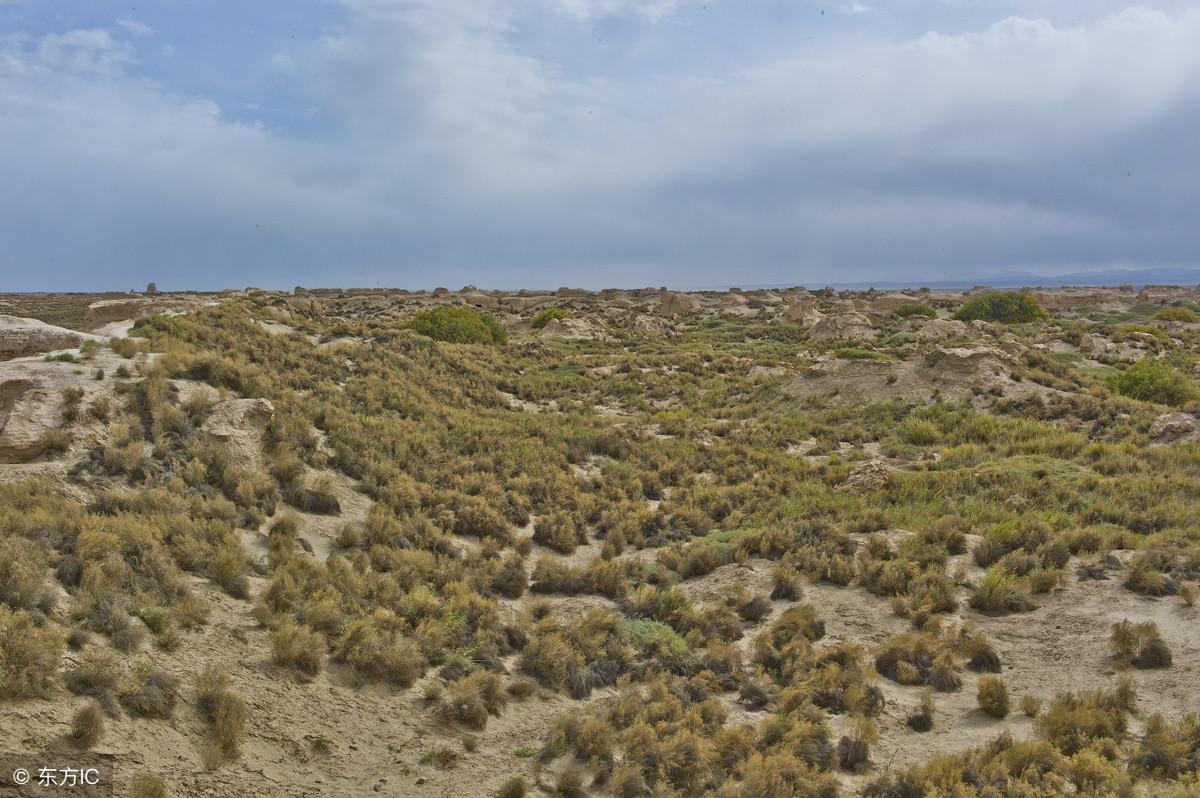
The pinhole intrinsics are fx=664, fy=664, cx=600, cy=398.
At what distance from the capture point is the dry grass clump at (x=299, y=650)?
753cm

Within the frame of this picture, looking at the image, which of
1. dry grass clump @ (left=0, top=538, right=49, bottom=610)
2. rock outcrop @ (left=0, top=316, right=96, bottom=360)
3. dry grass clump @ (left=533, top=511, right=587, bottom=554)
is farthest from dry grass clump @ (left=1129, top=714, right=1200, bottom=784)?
rock outcrop @ (left=0, top=316, right=96, bottom=360)

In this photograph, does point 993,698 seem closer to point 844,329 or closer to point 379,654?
point 379,654

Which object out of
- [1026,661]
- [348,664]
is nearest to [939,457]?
[1026,661]

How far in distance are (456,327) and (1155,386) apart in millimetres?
34327

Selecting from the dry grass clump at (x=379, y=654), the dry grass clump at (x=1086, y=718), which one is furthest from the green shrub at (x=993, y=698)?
the dry grass clump at (x=379, y=654)

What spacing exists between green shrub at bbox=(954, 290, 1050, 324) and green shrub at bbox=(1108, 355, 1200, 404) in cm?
3051

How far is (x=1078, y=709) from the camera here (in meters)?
7.25

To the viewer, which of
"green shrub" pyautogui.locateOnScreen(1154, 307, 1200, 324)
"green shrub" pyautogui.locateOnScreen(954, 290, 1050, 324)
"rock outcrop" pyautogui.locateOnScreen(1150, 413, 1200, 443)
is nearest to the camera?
"rock outcrop" pyautogui.locateOnScreen(1150, 413, 1200, 443)

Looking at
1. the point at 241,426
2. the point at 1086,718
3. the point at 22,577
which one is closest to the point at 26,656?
the point at 22,577

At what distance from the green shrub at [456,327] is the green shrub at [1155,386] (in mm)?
32504

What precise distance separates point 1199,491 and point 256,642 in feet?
57.3

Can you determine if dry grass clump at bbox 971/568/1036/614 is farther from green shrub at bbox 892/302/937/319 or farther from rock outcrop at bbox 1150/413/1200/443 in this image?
green shrub at bbox 892/302/937/319

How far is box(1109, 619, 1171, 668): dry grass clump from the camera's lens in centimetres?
827

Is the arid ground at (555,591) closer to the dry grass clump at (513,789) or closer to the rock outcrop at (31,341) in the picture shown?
the rock outcrop at (31,341)
